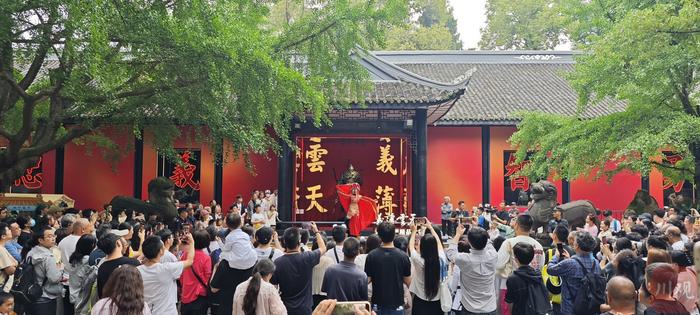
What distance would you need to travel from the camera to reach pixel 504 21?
36844 millimetres

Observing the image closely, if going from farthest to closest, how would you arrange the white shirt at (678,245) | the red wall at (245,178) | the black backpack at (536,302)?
the red wall at (245,178), the white shirt at (678,245), the black backpack at (536,302)

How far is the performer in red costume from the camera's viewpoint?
1429 cm

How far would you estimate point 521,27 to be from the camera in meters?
35.8

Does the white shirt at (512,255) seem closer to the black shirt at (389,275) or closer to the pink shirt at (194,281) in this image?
the black shirt at (389,275)

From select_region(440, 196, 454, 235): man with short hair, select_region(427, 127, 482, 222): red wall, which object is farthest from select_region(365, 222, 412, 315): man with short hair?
select_region(427, 127, 482, 222): red wall

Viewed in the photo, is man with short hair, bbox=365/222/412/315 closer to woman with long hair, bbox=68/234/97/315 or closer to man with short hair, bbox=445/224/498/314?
man with short hair, bbox=445/224/498/314

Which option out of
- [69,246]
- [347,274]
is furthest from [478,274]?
[69,246]

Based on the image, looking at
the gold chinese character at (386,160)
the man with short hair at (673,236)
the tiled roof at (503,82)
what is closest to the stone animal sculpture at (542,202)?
the man with short hair at (673,236)

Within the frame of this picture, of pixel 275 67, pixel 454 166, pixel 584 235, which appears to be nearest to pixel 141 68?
pixel 275 67

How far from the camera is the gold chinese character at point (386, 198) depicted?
669 inches

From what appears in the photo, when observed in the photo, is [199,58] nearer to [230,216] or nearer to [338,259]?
[230,216]

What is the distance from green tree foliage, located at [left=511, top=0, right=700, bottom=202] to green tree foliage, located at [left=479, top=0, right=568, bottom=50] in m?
21.9

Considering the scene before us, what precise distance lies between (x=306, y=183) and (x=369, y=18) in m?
8.29

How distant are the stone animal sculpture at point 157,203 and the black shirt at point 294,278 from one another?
9.31 m
